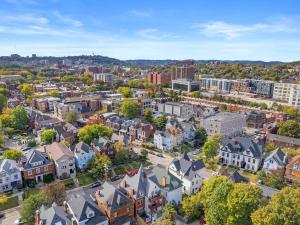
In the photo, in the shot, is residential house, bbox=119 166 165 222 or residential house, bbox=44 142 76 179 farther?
residential house, bbox=44 142 76 179

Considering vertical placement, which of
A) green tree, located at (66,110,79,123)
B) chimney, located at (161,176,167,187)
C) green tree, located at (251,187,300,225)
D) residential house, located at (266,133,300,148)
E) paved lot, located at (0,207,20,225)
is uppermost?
green tree, located at (251,187,300,225)

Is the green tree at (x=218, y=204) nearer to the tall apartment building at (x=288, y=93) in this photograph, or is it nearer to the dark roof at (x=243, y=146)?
the dark roof at (x=243, y=146)

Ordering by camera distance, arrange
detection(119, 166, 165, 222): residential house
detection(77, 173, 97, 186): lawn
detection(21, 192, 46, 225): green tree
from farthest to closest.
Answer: detection(77, 173, 97, 186): lawn < detection(119, 166, 165, 222): residential house < detection(21, 192, 46, 225): green tree

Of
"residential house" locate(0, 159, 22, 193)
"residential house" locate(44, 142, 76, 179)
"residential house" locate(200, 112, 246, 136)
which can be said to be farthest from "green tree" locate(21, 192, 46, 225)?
"residential house" locate(200, 112, 246, 136)

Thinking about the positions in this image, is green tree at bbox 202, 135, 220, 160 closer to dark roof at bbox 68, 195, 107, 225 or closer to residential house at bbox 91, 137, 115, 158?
residential house at bbox 91, 137, 115, 158

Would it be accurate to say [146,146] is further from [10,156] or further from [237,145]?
[10,156]

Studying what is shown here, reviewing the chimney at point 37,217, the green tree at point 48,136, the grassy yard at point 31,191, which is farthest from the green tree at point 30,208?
the green tree at point 48,136
